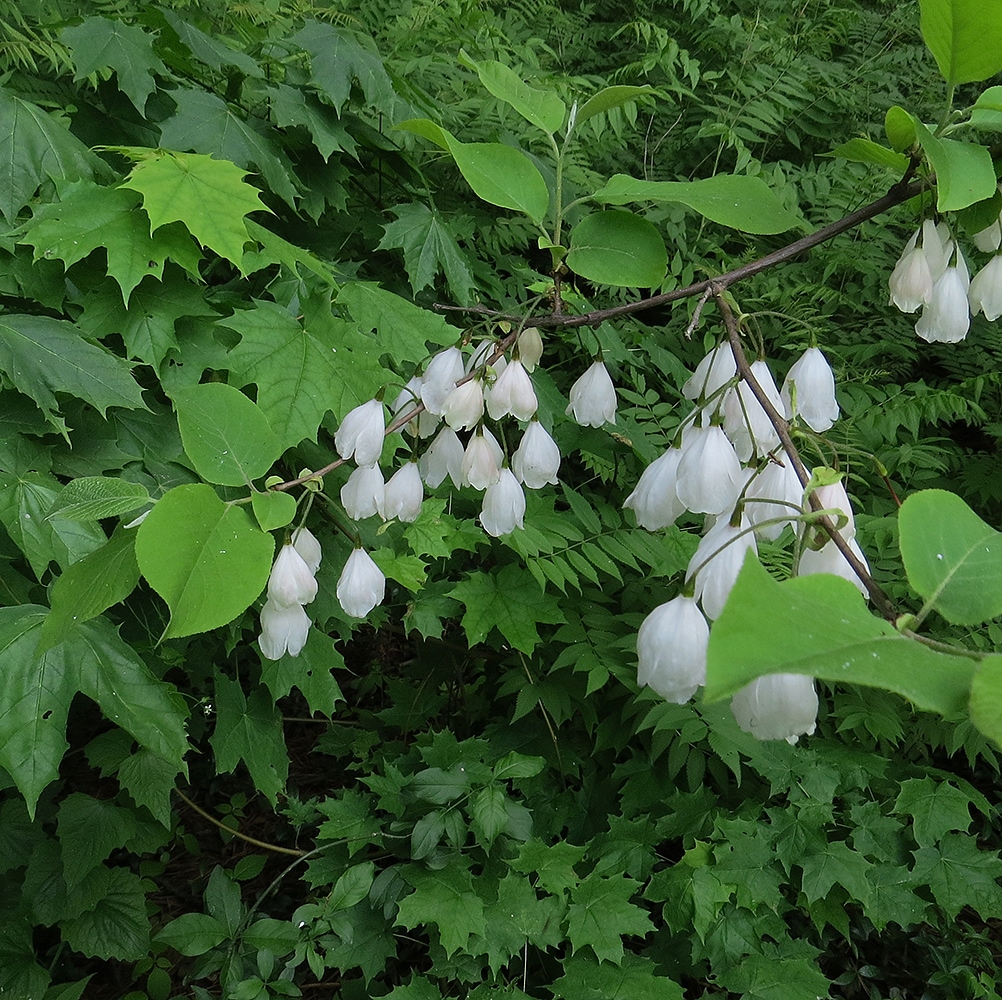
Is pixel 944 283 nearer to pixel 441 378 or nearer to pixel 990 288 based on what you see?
pixel 990 288

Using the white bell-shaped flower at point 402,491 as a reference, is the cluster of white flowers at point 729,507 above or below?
above

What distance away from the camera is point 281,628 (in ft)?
2.77

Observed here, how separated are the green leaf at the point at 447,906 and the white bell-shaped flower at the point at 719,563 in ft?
4.11

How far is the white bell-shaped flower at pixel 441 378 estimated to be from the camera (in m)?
0.81

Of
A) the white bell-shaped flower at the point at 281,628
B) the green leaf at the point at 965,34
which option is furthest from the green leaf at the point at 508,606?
the green leaf at the point at 965,34

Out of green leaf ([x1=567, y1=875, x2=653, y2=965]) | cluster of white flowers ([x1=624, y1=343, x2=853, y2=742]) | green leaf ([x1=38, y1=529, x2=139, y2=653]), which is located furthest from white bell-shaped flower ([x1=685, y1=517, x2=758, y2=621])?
green leaf ([x1=567, y1=875, x2=653, y2=965])

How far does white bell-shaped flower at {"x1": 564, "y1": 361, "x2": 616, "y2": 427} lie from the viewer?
3.16 feet

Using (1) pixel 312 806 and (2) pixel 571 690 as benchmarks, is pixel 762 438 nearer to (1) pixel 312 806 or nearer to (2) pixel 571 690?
(2) pixel 571 690

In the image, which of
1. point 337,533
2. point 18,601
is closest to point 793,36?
point 337,533

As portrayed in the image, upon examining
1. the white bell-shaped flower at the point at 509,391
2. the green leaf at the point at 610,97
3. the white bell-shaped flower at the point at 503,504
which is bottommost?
the white bell-shaped flower at the point at 503,504

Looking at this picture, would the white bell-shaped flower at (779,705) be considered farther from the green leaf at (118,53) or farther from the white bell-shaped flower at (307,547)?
the green leaf at (118,53)

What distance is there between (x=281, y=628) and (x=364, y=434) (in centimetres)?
23

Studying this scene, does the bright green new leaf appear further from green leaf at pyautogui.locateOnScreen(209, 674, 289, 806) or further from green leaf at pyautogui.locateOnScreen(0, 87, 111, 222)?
green leaf at pyautogui.locateOnScreen(209, 674, 289, 806)

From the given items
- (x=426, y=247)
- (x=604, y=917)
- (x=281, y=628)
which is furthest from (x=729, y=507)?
(x=426, y=247)
